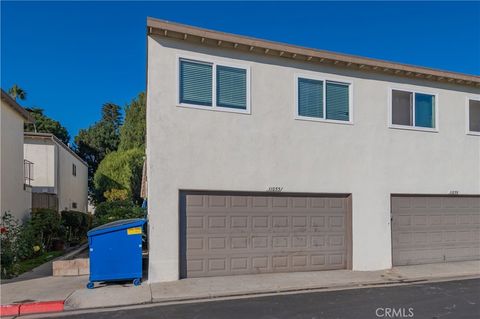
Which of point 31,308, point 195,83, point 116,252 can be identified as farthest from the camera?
point 195,83

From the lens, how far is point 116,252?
9.09 m

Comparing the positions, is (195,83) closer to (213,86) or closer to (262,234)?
(213,86)

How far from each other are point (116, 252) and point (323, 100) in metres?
6.36

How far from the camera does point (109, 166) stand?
95.4 feet

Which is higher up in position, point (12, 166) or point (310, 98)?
point (310, 98)

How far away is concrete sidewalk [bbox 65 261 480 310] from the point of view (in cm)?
816

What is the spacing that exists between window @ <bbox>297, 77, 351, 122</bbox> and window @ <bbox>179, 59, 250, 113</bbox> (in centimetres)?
157

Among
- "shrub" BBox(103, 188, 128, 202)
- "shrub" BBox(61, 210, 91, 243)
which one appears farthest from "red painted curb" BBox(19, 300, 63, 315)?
"shrub" BBox(103, 188, 128, 202)

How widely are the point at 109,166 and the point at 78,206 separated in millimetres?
3224

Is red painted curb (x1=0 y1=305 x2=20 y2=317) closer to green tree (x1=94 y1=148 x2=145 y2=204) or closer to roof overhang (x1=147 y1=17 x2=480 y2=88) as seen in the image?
roof overhang (x1=147 y1=17 x2=480 y2=88)

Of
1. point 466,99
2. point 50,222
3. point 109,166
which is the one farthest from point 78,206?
point 466,99

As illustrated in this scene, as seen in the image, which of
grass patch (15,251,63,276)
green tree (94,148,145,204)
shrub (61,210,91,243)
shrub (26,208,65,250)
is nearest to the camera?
grass patch (15,251,63,276)

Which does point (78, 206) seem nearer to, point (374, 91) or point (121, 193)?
point (121, 193)

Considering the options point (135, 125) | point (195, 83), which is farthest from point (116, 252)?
point (135, 125)
